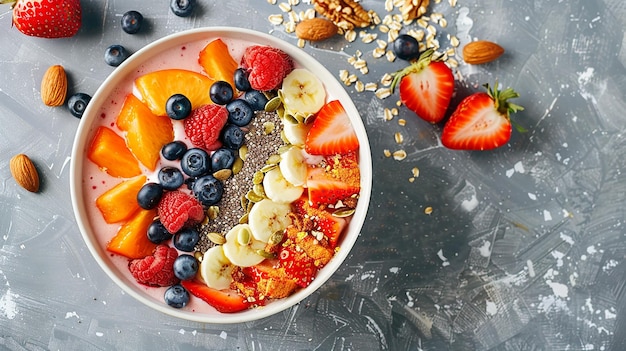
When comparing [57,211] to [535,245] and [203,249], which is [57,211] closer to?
[203,249]

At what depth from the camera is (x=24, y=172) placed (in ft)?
5.73

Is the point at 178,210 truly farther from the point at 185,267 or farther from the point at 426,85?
the point at 426,85

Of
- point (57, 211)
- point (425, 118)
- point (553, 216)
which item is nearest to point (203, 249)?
point (57, 211)

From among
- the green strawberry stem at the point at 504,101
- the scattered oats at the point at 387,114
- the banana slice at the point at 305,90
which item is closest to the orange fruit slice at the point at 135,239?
the banana slice at the point at 305,90

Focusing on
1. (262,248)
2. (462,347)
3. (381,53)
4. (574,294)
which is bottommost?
(462,347)

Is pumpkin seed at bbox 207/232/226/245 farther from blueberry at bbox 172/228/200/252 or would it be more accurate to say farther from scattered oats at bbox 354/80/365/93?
scattered oats at bbox 354/80/365/93

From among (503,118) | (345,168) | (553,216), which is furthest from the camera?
(553,216)

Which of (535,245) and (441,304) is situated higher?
(535,245)

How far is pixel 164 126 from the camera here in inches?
60.7

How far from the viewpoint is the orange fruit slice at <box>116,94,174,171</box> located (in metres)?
1.52

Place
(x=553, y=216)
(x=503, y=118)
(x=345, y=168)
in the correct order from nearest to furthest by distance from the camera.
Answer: (x=345, y=168), (x=503, y=118), (x=553, y=216)

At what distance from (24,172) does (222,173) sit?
0.59m

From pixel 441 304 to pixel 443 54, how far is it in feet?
2.18

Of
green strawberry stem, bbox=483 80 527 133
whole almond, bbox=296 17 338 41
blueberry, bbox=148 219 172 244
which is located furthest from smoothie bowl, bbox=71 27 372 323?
green strawberry stem, bbox=483 80 527 133
